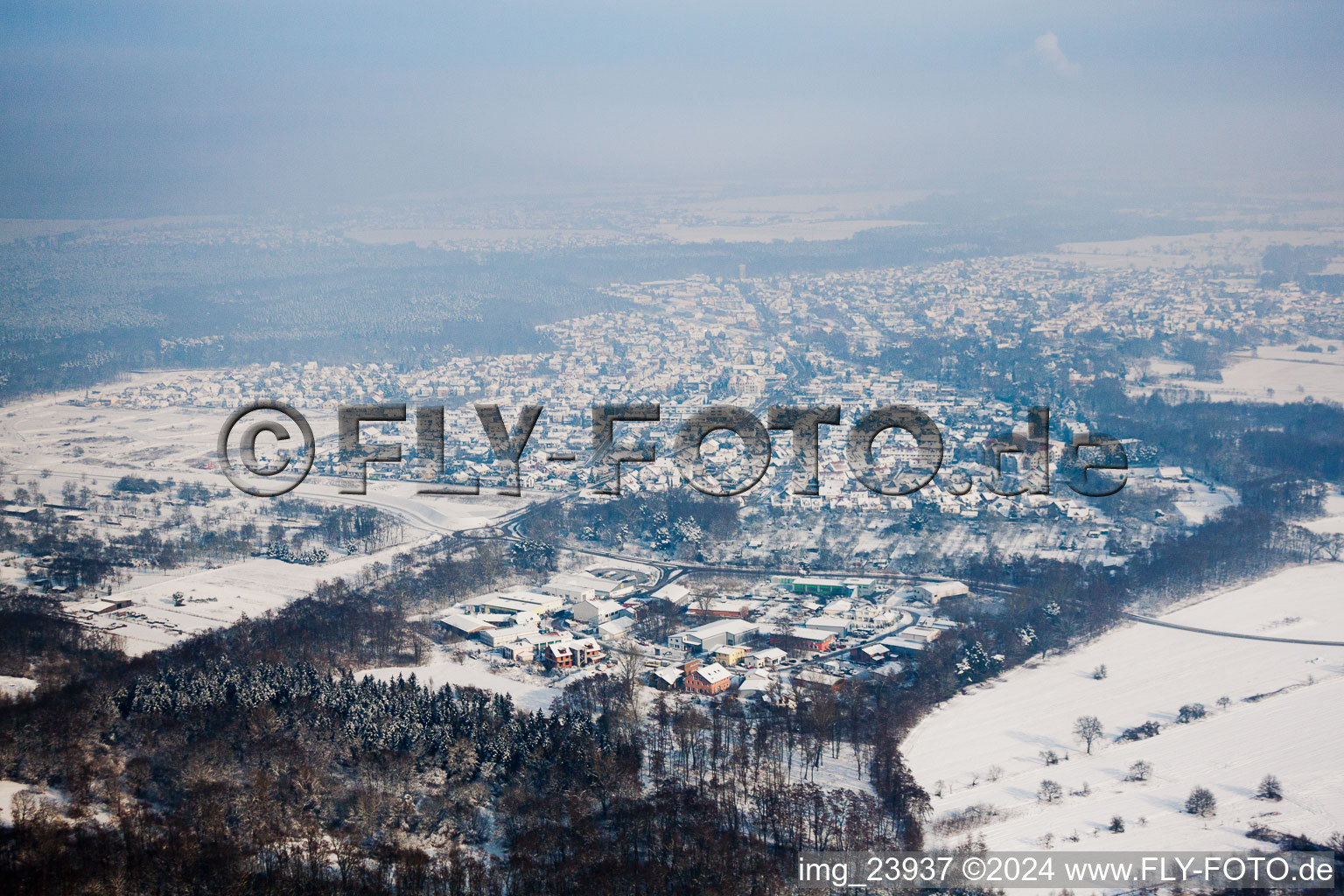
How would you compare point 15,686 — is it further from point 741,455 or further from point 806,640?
point 741,455

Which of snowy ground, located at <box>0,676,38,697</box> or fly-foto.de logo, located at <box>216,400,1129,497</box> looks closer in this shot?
snowy ground, located at <box>0,676,38,697</box>

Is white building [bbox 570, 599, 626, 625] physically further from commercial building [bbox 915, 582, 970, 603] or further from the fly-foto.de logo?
the fly-foto.de logo

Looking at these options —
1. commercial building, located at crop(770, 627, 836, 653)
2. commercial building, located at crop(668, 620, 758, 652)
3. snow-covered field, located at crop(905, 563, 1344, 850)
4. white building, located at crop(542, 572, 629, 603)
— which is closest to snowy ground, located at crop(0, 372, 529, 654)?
white building, located at crop(542, 572, 629, 603)

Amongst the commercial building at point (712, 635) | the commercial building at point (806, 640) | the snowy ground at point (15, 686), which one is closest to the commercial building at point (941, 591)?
the commercial building at point (806, 640)

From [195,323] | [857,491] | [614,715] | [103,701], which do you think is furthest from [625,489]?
[195,323]

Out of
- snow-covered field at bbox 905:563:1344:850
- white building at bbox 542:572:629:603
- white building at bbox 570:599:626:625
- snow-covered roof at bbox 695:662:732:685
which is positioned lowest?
snow-covered field at bbox 905:563:1344:850

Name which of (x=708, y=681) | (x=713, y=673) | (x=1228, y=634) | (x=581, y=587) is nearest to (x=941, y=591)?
(x=1228, y=634)

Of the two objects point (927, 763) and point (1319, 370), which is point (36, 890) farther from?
point (1319, 370)
